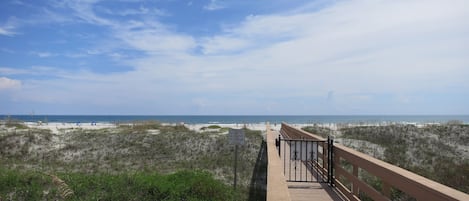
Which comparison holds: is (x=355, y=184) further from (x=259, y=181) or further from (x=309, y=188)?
(x=259, y=181)

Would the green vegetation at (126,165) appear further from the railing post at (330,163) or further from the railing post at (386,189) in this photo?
the railing post at (386,189)

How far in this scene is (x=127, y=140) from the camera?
78.3ft

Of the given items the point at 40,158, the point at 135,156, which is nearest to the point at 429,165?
the point at 135,156

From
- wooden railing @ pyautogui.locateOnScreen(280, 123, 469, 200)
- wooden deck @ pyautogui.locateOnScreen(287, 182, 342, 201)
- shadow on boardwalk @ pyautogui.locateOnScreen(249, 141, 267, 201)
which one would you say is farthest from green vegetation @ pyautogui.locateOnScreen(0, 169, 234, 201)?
wooden railing @ pyautogui.locateOnScreen(280, 123, 469, 200)

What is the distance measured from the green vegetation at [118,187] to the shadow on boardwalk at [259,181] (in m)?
1.12

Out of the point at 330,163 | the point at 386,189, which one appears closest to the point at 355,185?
the point at 386,189

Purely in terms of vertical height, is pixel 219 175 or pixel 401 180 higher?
pixel 401 180

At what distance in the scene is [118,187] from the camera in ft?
37.2

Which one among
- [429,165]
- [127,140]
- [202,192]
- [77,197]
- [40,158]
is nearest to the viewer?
[77,197]

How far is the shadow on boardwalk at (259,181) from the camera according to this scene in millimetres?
13229

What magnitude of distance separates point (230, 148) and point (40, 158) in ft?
31.8

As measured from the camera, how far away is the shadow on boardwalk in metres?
13.2

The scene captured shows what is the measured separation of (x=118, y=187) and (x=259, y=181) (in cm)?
576

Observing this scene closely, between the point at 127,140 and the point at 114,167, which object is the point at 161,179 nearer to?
the point at 114,167
